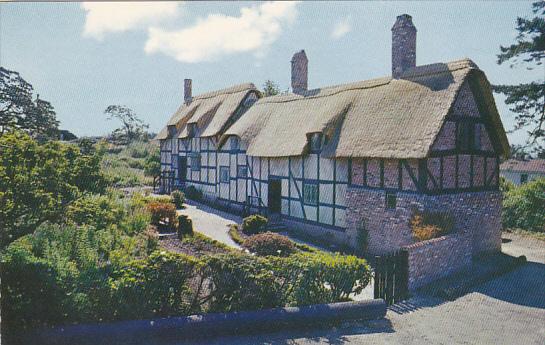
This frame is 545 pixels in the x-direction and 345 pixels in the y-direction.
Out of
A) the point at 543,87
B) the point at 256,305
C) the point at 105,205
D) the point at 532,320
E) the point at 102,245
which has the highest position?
the point at 543,87

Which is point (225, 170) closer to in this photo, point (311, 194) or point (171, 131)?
point (311, 194)

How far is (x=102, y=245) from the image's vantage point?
9.91 m

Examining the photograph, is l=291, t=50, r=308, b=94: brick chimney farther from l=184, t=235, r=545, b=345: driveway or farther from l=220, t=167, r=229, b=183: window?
l=184, t=235, r=545, b=345: driveway

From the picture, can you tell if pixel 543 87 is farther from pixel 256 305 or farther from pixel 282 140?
pixel 256 305

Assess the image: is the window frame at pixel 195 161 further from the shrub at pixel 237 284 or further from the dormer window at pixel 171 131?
the shrub at pixel 237 284

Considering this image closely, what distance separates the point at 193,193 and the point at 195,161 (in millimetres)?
1894

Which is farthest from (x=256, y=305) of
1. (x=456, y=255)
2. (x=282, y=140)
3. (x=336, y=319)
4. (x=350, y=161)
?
(x=282, y=140)

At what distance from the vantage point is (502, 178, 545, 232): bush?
1803 cm

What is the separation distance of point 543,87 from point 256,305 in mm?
13160

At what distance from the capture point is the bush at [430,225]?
1137 centimetres

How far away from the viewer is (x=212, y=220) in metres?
17.9

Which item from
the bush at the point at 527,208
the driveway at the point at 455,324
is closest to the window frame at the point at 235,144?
the driveway at the point at 455,324

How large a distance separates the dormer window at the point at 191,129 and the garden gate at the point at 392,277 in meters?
16.8

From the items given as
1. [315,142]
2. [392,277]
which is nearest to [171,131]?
[315,142]
